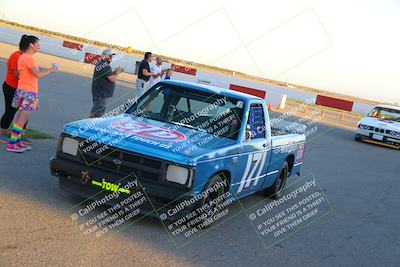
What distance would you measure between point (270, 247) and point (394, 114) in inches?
630

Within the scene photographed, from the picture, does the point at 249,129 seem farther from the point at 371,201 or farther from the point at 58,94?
the point at 58,94

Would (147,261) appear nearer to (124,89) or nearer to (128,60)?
(124,89)

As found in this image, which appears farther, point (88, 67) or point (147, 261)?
point (88, 67)

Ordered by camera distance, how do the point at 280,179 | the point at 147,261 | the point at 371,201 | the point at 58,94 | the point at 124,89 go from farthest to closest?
the point at 124,89
the point at 58,94
the point at 371,201
the point at 280,179
the point at 147,261

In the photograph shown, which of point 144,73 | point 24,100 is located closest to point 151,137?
point 24,100

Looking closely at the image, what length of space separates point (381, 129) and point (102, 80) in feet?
39.1

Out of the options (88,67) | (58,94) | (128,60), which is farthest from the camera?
(128,60)

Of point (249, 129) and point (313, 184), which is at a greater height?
point (249, 129)

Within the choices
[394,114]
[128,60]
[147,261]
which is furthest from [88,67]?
[147,261]

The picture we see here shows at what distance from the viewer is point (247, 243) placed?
5695 mm

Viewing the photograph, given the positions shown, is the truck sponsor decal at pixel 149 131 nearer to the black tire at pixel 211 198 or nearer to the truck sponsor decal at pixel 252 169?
the black tire at pixel 211 198

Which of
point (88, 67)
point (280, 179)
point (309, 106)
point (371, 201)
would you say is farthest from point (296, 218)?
point (309, 106)

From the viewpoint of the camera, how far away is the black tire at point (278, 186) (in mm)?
8102

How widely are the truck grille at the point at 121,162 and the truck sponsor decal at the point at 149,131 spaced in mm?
353
